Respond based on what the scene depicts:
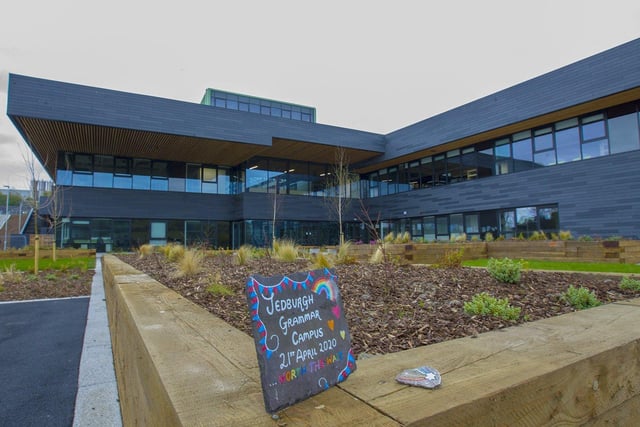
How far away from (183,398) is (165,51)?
54.0 ft

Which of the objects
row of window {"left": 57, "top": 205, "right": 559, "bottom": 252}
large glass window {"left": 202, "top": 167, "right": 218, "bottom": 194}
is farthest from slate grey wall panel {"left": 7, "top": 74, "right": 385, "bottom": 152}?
row of window {"left": 57, "top": 205, "right": 559, "bottom": 252}

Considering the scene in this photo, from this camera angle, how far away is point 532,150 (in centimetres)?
1714

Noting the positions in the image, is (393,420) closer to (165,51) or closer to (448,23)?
(448,23)

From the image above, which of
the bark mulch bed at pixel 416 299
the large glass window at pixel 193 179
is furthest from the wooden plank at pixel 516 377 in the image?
the large glass window at pixel 193 179

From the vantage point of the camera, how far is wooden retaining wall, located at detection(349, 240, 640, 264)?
30.6ft

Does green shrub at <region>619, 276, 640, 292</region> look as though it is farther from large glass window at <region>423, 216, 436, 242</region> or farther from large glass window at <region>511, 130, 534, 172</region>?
large glass window at <region>423, 216, 436, 242</region>

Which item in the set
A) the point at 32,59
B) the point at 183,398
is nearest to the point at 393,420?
the point at 183,398

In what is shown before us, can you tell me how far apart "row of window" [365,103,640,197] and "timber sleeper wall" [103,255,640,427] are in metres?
15.8

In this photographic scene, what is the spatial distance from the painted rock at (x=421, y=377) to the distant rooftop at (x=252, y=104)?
33954mm

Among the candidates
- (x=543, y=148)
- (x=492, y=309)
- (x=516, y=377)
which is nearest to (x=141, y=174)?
(x=543, y=148)

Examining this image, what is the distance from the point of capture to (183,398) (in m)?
1.16

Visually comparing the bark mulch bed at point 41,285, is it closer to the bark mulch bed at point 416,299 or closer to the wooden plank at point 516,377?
the bark mulch bed at point 416,299

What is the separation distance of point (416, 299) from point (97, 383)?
3136 millimetres

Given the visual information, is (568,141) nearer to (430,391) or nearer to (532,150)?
(532,150)
